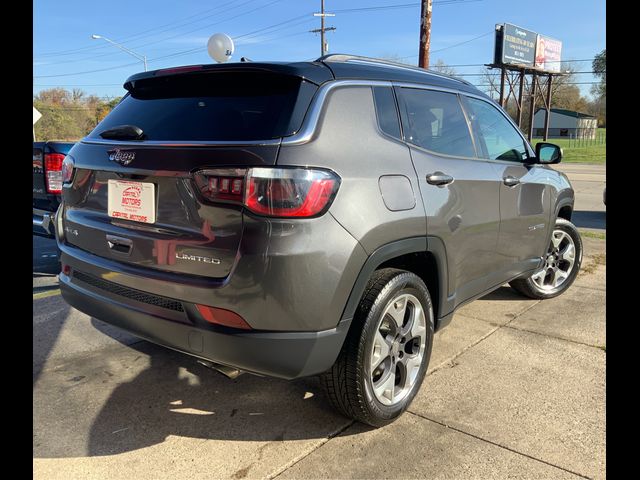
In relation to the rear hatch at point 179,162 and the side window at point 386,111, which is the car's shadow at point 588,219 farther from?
the rear hatch at point 179,162

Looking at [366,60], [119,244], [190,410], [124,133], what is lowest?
[190,410]

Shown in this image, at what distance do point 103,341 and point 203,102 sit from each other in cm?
219

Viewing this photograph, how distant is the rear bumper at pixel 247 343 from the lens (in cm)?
220

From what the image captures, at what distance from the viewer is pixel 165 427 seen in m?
2.73

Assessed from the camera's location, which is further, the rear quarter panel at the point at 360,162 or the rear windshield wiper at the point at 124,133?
the rear windshield wiper at the point at 124,133

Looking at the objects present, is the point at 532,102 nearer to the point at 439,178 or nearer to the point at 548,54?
the point at 548,54

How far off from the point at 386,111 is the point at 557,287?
328cm

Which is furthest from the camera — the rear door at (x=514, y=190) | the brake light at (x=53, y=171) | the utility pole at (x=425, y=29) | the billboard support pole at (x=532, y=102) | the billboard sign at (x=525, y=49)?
the billboard support pole at (x=532, y=102)

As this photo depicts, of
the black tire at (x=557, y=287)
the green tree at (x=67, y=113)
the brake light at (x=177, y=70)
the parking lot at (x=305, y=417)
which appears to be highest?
the green tree at (x=67, y=113)

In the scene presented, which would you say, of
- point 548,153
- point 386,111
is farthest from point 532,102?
point 386,111

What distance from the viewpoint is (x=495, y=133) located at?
12.8 ft

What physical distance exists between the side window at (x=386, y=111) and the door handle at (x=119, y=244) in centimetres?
140

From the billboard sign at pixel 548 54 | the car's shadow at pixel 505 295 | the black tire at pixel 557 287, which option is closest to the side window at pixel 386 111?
the black tire at pixel 557 287

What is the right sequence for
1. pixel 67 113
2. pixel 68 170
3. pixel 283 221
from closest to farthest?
pixel 283 221 → pixel 68 170 → pixel 67 113
